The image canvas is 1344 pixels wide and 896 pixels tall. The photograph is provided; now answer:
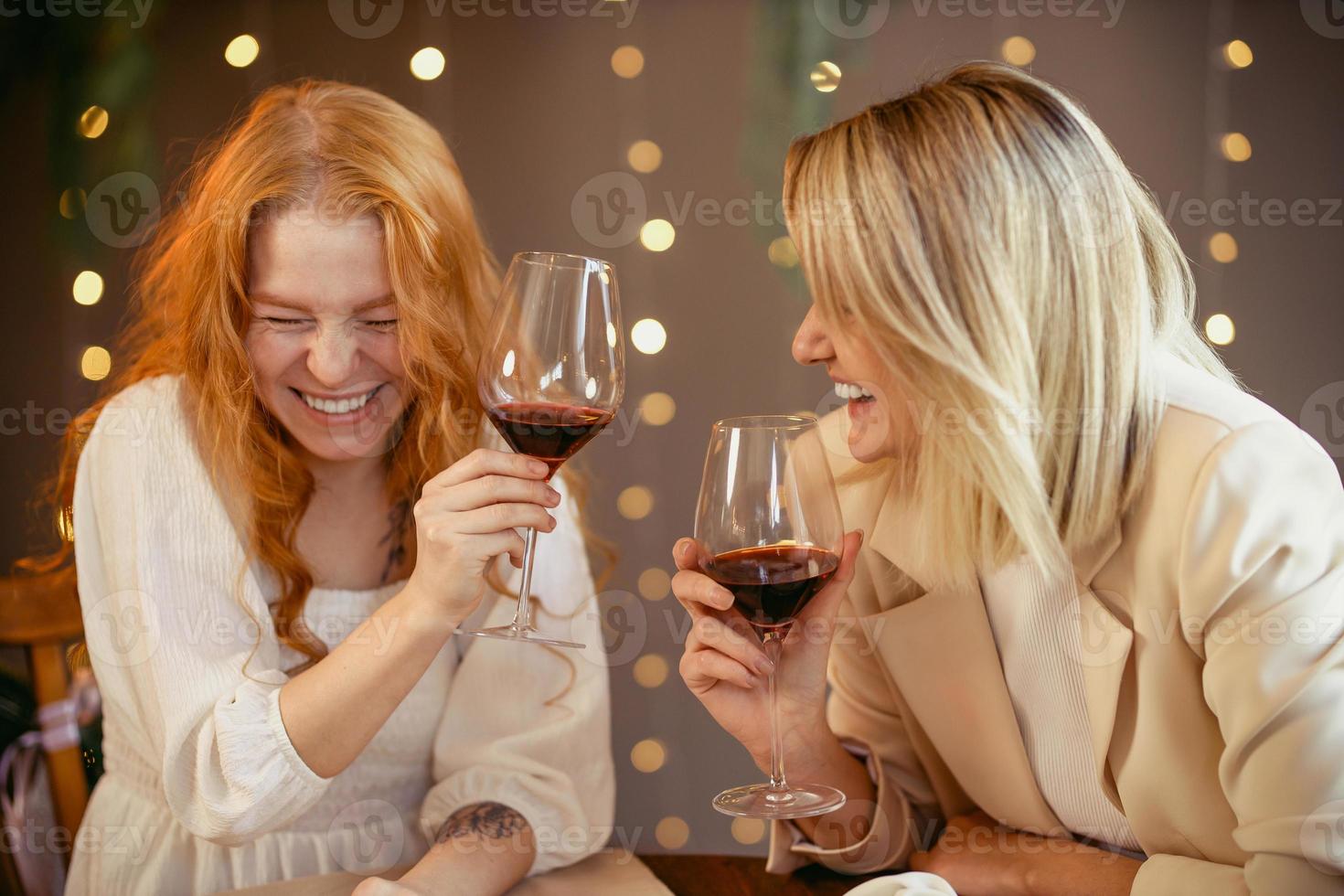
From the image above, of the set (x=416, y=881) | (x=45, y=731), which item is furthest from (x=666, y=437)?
(x=416, y=881)

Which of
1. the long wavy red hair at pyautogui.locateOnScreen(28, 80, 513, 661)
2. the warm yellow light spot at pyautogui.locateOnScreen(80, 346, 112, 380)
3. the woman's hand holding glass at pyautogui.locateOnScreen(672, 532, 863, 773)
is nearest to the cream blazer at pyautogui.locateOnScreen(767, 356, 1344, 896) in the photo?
the woman's hand holding glass at pyautogui.locateOnScreen(672, 532, 863, 773)

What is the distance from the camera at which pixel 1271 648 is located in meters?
1.05

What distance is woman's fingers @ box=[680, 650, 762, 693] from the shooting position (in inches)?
48.2

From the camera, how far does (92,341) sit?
7.61 ft

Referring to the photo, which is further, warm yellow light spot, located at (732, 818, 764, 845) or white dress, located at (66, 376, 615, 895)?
warm yellow light spot, located at (732, 818, 764, 845)

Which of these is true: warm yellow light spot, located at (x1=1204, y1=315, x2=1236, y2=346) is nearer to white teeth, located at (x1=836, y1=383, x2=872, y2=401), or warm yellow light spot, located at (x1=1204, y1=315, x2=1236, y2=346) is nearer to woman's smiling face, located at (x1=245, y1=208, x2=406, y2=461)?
white teeth, located at (x1=836, y1=383, x2=872, y2=401)

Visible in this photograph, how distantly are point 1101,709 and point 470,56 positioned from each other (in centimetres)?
178

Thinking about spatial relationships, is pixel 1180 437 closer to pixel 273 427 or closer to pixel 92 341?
pixel 273 427

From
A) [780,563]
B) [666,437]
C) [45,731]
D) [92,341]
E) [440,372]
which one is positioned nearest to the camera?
[780,563]

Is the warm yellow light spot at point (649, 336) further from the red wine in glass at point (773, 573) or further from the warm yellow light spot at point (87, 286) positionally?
the red wine in glass at point (773, 573)
